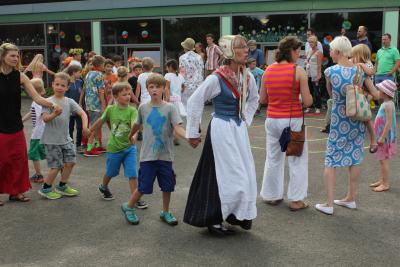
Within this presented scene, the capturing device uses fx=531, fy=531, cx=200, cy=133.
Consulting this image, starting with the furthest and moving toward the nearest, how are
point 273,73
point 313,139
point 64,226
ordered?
point 313,139 < point 273,73 < point 64,226

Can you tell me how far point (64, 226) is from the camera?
17.8 ft

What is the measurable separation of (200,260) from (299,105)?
2.19m

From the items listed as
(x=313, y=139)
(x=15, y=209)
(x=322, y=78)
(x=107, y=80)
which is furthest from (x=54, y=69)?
(x=15, y=209)

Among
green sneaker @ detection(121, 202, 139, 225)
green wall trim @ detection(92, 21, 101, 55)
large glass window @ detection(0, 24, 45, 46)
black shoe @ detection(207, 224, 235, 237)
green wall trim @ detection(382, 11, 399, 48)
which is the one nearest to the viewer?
black shoe @ detection(207, 224, 235, 237)

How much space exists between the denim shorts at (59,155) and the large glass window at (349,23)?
37.7 feet

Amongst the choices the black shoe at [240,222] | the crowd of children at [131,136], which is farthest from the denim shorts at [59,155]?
the black shoe at [240,222]

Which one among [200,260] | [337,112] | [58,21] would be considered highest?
[58,21]

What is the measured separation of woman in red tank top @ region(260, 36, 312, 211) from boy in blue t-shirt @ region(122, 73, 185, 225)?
116 cm

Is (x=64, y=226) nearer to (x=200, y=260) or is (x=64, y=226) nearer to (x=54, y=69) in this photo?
(x=200, y=260)

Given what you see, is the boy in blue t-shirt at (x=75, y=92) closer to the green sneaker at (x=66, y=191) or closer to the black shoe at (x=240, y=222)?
the green sneaker at (x=66, y=191)

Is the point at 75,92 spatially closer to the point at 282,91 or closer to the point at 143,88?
the point at 143,88

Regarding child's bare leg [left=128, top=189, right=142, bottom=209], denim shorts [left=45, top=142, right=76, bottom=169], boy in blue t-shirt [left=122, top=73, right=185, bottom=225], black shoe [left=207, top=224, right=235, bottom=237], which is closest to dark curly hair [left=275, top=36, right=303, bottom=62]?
boy in blue t-shirt [left=122, top=73, right=185, bottom=225]

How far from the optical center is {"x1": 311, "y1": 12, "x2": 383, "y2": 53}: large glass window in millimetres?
15695

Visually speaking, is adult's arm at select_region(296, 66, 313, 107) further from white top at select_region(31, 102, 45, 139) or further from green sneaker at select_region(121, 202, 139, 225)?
white top at select_region(31, 102, 45, 139)
